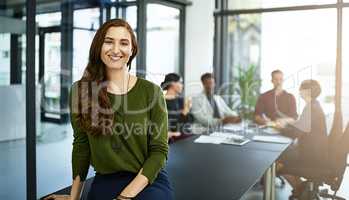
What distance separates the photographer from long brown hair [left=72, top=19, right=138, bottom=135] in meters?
1.29

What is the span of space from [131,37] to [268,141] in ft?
7.21

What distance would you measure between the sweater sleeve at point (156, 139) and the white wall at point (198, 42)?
4.37m

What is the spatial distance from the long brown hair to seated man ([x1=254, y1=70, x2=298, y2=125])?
3282 millimetres

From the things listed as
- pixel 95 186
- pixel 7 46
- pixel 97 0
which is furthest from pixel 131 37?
pixel 97 0

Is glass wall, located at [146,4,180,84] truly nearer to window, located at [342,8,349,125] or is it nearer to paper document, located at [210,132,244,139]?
paper document, located at [210,132,244,139]

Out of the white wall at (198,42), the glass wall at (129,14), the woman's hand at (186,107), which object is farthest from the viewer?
the white wall at (198,42)

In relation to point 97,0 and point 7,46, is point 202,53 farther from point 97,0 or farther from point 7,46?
point 7,46

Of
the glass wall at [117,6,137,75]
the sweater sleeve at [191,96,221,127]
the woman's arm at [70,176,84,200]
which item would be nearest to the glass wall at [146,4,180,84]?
the glass wall at [117,6,137,75]

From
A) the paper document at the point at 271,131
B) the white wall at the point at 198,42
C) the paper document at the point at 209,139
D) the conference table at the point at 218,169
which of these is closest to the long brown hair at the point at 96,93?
the conference table at the point at 218,169

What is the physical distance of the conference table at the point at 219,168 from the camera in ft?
5.87

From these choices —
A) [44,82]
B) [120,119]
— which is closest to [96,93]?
[120,119]

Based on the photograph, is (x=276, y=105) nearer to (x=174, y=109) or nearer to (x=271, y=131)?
(x=271, y=131)

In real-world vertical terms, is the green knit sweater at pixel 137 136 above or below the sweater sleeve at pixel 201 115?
above

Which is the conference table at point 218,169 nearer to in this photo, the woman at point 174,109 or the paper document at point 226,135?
the paper document at point 226,135
